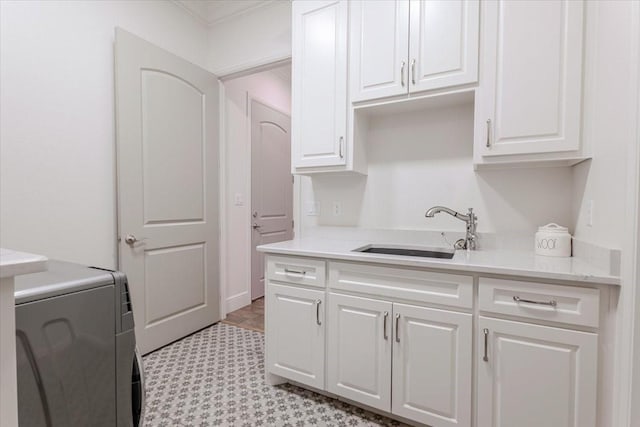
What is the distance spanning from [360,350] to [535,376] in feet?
2.42

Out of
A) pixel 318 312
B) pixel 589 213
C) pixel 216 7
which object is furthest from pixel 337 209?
pixel 216 7

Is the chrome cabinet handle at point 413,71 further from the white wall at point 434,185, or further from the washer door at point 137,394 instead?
the washer door at point 137,394

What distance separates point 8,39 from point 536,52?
8.72 feet

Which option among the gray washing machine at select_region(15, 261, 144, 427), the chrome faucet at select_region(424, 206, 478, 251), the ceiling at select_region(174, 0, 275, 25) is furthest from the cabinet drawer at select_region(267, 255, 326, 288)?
the ceiling at select_region(174, 0, 275, 25)

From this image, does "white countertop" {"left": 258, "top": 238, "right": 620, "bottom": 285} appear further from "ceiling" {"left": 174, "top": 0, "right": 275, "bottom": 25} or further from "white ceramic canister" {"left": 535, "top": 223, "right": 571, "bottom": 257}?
"ceiling" {"left": 174, "top": 0, "right": 275, "bottom": 25}

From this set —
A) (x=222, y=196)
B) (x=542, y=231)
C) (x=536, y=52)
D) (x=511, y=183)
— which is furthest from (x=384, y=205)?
(x=222, y=196)

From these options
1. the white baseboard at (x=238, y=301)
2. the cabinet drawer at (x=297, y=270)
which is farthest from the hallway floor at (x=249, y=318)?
the cabinet drawer at (x=297, y=270)

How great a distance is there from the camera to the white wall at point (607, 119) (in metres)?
1.08

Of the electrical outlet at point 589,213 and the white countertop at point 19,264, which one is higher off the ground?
the electrical outlet at point 589,213

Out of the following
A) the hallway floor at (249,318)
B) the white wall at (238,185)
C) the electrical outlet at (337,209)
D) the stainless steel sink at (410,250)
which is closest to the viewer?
the stainless steel sink at (410,250)

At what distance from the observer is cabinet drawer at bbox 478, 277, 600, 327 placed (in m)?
1.14

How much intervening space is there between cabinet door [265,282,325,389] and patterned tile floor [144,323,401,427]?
138 mm

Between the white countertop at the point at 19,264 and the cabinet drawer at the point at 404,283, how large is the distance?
126 centimetres

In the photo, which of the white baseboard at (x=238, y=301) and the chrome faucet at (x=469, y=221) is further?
the white baseboard at (x=238, y=301)
